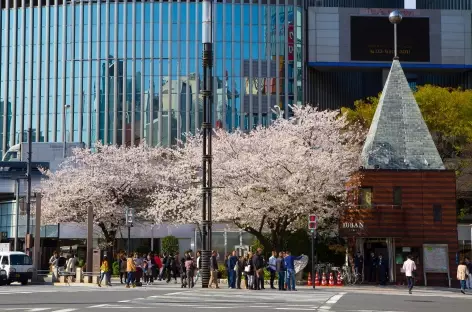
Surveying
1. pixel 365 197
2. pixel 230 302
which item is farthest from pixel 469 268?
pixel 230 302

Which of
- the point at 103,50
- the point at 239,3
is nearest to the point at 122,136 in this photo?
the point at 103,50

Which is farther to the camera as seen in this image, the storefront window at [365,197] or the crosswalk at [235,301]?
the storefront window at [365,197]

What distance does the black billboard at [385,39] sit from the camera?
96.2 m

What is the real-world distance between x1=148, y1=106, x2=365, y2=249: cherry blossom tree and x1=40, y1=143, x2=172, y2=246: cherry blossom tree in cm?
1086

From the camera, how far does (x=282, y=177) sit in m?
46.0

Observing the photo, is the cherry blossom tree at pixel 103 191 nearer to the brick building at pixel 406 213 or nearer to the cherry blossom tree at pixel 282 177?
the cherry blossom tree at pixel 282 177

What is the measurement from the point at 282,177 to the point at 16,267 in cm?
1456

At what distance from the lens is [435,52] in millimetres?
97312

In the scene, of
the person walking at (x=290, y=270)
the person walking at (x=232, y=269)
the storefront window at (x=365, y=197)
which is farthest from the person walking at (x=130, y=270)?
the storefront window at (x=365, y=197)

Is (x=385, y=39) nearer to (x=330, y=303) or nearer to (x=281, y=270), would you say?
(x=281, y=270)

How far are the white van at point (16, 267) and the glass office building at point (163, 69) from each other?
47421mm

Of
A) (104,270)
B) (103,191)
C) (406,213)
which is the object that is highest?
(103,191)

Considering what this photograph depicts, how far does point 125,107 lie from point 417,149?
173 feet

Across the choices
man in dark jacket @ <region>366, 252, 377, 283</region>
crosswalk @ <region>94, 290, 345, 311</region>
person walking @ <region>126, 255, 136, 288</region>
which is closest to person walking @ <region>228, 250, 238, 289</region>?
crosswalk @ <region>94, 290, 345, 311</region>
